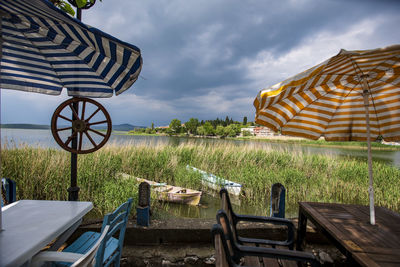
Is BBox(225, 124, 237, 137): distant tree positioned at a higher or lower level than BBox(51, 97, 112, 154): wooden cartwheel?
higher

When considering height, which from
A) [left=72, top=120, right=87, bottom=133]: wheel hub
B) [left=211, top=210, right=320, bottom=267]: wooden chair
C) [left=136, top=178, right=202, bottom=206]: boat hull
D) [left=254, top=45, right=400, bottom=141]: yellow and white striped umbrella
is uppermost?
[left=254, top=45, right=400, bottom=141]: yellow and white striped umbrella

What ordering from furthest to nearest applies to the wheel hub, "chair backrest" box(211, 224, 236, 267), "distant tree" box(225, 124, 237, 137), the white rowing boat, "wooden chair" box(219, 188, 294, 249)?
"distant tree" box(225, 124, 237, 137) < the white rowing boat < the wheel hub < "wooden chair" box(219, 188, 294, 249) < "chair backrest" box(211, 224, 236, 267)

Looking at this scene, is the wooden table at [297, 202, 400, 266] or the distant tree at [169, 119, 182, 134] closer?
the wooden table at [297, 202, 400, 266]

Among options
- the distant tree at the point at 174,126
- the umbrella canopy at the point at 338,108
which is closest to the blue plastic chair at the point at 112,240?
the umbrella canopy at the point at 338,108

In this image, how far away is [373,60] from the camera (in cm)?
145

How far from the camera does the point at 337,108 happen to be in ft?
7.27

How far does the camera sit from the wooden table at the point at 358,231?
1167mm

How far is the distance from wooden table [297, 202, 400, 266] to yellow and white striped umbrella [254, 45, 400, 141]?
80 centimetres

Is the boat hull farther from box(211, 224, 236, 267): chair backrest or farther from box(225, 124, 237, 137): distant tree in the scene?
box(225, 124, 237, 137): distant tree

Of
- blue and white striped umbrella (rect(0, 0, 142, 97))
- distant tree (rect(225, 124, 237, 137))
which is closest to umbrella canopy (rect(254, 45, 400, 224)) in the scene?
blue and white striped umbrella (rect(0, 0, 142, 97))

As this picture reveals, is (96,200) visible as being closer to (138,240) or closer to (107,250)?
(138,240)

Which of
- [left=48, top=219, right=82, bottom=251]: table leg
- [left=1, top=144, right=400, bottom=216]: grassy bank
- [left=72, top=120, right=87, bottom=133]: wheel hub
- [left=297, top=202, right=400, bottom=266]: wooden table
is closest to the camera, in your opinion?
[left=297, top=202, right=400, bottom=266]: wooden table

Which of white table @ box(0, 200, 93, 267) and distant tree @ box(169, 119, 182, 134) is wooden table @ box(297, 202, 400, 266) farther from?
distant tree @ box(169, 119, 182, 134)

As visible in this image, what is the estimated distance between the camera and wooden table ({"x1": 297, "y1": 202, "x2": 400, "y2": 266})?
117cm
